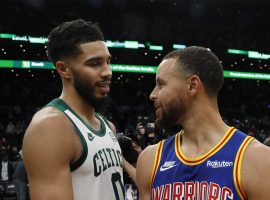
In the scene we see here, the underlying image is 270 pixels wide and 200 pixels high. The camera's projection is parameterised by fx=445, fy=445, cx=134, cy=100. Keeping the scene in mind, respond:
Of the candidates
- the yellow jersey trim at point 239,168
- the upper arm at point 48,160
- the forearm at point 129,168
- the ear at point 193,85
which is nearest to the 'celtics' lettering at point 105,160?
the upper arm at point 48,160

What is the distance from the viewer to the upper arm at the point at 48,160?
206cm

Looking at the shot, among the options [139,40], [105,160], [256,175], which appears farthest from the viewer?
[139,40]

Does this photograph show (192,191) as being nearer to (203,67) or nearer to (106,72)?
(203,67)

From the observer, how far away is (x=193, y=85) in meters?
2.07

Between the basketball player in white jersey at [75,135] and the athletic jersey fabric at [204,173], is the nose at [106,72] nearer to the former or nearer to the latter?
the basketball player in white jersey at [75,135]

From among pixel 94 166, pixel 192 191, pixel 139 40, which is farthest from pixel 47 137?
pixel 139 40

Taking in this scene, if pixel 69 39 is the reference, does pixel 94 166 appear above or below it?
below

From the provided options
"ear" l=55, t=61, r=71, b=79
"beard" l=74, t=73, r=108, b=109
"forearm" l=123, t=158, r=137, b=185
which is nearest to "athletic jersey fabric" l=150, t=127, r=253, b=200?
"beard" l=74, t=73, r=108, b=109

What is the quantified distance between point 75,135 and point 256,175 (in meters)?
0.89

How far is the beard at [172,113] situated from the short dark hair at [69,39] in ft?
1.92

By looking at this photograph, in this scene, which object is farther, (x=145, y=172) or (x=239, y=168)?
(x=145, y=172)

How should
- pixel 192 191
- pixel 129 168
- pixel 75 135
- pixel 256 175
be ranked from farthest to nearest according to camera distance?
pixel 129 168, pixel 75 135, pixel 192 191, pixel 256 175

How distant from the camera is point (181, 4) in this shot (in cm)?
2273

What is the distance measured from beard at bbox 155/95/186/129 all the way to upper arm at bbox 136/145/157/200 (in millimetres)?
158
